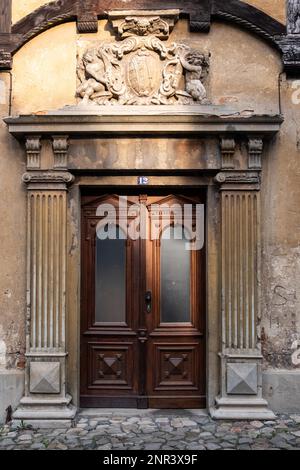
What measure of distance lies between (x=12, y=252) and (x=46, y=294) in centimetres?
64

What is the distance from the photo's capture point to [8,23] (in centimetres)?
541

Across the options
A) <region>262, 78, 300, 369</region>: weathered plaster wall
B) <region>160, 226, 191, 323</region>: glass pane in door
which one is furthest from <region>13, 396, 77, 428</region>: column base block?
<region>262, 78, 300, 369</region>: weathered plaster wall

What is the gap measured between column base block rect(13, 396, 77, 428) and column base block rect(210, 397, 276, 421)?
158 centimetres

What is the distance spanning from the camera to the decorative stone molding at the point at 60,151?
16.9 feet

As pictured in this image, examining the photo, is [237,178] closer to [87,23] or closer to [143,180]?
[143,180]

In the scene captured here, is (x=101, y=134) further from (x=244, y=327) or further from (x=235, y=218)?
(x=244, y=327)

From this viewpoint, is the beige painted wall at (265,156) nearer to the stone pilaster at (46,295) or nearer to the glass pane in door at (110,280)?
the stone pilaster at (46,295)

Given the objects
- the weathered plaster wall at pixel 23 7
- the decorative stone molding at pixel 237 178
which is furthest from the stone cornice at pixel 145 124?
the weathered plaster wall at pixel 23 7

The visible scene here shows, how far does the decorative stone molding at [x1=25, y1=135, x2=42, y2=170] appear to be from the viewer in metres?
5.17

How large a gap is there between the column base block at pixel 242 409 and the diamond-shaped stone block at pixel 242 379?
0.09 meters

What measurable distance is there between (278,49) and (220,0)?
2.86 feet

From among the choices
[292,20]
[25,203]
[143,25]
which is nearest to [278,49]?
[292,20]

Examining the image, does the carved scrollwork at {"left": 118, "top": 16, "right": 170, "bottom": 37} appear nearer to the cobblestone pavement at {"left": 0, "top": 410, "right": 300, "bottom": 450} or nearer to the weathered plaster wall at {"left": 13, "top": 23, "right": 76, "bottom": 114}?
the weathered plaster wall at {"left": 13, "top": 23, "right": 76, "bottom": 114}

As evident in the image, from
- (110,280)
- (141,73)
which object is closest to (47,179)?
(110,280)
